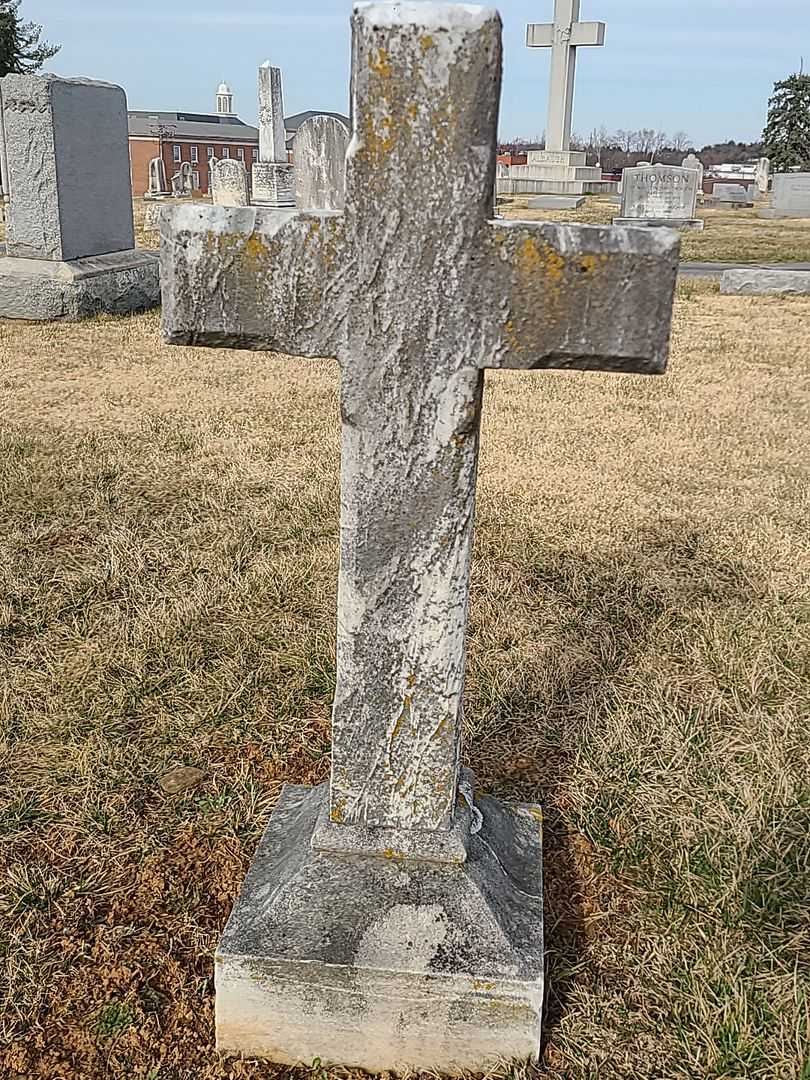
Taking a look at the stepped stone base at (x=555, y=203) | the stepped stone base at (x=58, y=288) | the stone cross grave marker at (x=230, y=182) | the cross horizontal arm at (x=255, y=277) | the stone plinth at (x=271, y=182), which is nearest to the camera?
the cross horizontal arm at (x=255, y=277)

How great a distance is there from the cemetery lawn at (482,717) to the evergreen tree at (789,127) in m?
39.0

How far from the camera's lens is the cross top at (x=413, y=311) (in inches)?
60.4

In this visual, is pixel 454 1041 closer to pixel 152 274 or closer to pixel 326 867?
pixel 326 867

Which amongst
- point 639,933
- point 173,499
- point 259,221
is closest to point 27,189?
point 173,499

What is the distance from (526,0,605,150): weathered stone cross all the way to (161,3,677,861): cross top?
93.9 feet

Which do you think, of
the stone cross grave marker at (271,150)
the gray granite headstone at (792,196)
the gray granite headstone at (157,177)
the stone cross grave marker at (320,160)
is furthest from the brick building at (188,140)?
the stone cross grave marker at (320,160)

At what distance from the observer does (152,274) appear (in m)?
9.62

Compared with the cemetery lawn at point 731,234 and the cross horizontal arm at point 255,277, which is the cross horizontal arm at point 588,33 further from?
the cross horizontal arm at point 255,277

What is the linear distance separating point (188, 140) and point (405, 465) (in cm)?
5794

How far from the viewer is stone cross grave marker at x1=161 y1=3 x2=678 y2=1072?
1.57m

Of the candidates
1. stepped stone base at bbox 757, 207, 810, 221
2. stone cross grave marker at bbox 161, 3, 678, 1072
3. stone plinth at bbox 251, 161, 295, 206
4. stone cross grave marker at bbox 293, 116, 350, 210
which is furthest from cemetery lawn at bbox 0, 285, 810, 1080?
stepped stone base at bbox 757, 207, 810, 221

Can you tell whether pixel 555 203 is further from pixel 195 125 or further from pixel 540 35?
pixel 195 125

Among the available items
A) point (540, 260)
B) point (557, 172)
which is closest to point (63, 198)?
point (540, 260)

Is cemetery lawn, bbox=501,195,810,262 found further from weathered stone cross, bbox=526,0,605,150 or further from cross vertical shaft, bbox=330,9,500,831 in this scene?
cross vertical shaft, bbox=330,9,500,831
